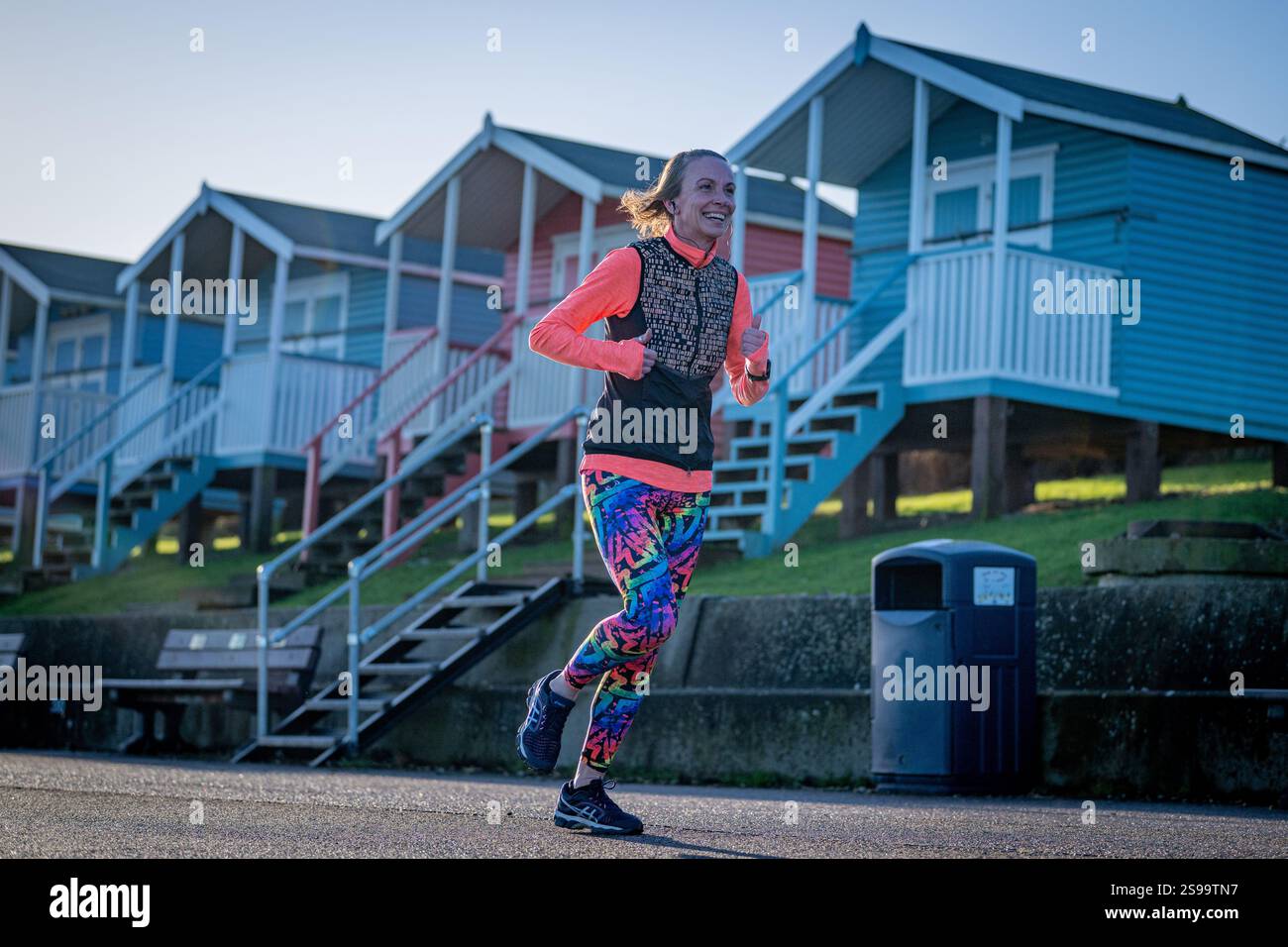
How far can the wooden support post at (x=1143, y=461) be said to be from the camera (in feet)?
59.8

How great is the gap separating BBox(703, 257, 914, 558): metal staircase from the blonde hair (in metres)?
10.1

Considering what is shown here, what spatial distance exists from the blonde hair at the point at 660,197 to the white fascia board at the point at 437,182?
1781 cm

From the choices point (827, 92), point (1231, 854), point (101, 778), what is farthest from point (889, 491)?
point (1231, 854)

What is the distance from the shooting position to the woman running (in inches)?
227

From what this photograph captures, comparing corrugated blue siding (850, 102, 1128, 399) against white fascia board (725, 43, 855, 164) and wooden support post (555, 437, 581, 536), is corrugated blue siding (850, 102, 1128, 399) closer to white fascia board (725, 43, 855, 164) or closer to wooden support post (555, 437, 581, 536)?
white fascia board (725, 43, 855, 164)

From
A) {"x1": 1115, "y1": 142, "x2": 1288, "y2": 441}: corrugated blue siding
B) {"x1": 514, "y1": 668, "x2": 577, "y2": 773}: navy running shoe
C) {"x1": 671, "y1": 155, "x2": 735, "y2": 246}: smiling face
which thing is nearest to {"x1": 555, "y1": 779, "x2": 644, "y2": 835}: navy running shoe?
{"x1": 514, "y1": 668, "x2": 577, "y2": 773}: navy running shoe

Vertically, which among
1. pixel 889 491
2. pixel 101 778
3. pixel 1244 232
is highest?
pixel 1244 232

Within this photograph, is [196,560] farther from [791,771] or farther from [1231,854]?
[1231,854]

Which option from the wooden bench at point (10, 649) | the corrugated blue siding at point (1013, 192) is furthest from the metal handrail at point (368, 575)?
the corrugated blue siding at point (1013, 192)

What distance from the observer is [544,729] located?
5977 mm
